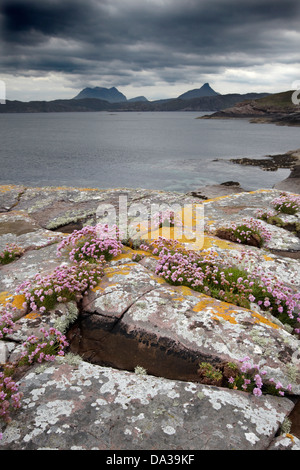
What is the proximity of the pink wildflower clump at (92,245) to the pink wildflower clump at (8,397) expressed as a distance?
3.70 metres

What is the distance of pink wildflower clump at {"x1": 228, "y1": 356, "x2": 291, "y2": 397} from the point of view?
4.56 metres

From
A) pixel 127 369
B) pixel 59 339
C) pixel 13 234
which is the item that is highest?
pixel 13 234

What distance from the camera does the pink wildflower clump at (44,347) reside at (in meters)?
4.91

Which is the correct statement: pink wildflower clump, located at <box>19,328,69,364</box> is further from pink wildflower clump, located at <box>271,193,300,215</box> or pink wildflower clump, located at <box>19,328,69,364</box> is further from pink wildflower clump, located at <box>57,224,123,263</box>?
pink wildflower clump, located at <box>271,193,300,215</box>

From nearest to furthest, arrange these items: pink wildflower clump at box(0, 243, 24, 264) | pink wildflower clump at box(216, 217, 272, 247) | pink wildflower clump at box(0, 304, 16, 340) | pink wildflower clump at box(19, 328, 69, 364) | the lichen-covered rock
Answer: the lichen-covered rock < pink wildflower clump at box(19, 328, 69, 364) < pink wildflower clump at box(0, 304, 16, 340) < pink wildflower clump at box(0, 243, 24, 264) < pink wildflower clump at box(216, 217, 272, 247)

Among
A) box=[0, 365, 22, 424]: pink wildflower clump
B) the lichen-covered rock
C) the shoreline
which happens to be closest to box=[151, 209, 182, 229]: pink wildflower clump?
the lichen-covered rock

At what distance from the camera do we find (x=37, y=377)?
4.63 m

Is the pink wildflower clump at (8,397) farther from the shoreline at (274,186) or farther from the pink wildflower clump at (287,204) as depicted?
the shoreline at (274,186)

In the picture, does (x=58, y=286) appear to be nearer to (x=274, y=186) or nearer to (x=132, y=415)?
(x=132, y=415)

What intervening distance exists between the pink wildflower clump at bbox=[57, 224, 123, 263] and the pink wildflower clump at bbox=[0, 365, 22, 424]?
12.1ft

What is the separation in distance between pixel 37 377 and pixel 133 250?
180 inches

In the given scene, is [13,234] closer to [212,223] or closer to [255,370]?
[212,223]

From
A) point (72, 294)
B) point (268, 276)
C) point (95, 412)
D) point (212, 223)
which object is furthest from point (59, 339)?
point (212, 223)
